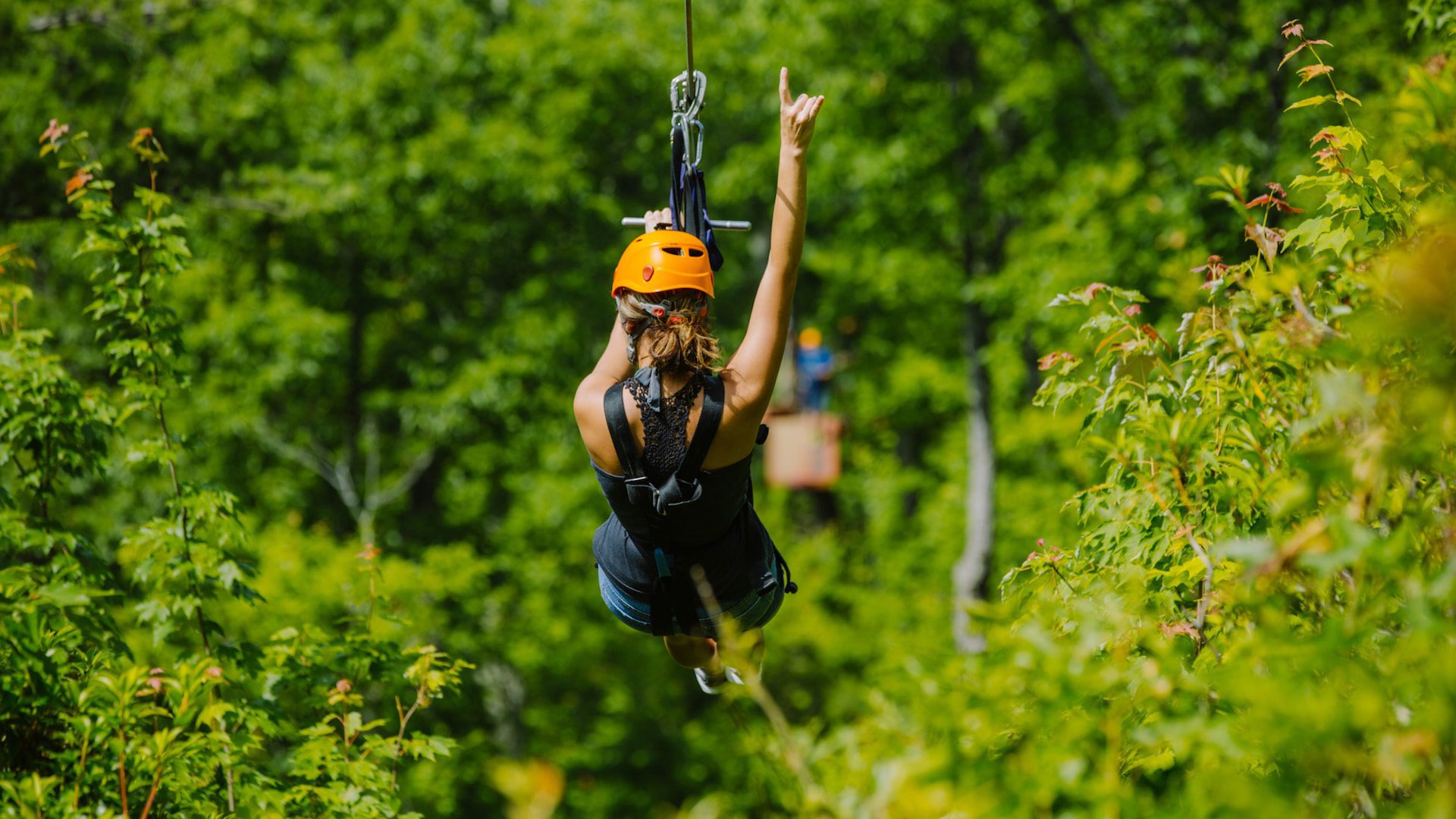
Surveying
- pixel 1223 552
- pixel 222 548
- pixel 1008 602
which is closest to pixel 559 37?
pixel 222 548

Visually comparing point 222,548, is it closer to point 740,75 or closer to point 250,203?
point 250,203

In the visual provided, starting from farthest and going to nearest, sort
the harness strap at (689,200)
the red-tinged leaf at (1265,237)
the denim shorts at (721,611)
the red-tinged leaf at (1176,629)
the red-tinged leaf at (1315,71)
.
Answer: the harness strap at (689,200) < the denim shorts at (721,611) < the red-tinged leaf at (1315,71) < the red-tinged leaf at (1265,237) < the red-tinged leaf at (1176,629)

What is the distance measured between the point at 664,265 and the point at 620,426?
0.44 metres

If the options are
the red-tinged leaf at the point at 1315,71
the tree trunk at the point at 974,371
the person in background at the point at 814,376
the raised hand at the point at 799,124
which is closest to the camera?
the red-tinged leaf at the point at 1315,71

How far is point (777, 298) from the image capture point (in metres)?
2.91

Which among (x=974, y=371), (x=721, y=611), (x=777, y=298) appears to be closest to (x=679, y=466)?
(x=777, y=298)

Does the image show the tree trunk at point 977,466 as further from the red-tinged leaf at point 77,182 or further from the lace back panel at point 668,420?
the lace back panel at point 668,420

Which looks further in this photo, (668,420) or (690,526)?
(690,526)

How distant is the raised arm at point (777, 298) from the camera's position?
9.54 ft

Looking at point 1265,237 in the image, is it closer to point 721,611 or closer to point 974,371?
point 721,611

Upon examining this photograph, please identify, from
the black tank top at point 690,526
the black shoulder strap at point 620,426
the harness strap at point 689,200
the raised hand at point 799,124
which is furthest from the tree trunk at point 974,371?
the black shoulder strap at point 620,426

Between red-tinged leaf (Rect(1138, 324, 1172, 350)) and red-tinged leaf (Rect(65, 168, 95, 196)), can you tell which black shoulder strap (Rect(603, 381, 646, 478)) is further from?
red-tinged leaf (Rect(65, 168, 95, 196))

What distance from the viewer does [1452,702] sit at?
4.17ft

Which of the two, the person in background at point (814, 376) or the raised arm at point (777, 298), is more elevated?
the raised arm at point (777, 298)
